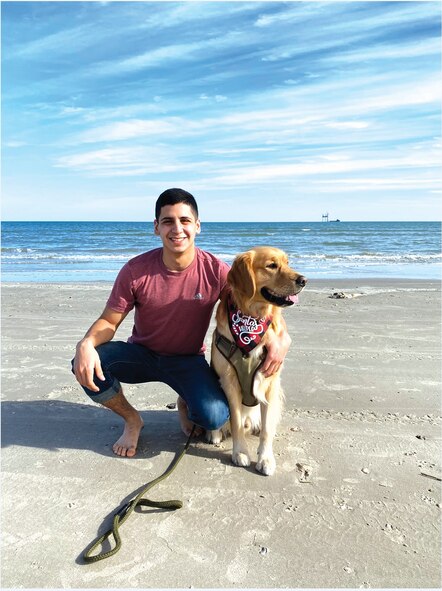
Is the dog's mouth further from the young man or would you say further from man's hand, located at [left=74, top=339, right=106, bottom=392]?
man's hand, located at [left=74, top=339, right=106, bottom=392]

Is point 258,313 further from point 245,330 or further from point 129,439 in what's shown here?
point 129,439

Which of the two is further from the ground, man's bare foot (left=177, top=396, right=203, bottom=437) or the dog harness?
the dog harness

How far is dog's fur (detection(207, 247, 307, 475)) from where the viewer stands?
302 cm

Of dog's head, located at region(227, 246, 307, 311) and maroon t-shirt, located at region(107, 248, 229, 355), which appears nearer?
dog's head, located at region(227, 246, 307, 311)

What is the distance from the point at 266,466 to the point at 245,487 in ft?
0.71

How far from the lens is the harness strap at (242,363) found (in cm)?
307

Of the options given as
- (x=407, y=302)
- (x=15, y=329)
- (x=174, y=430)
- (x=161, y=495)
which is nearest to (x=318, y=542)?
(x=161, y=495)

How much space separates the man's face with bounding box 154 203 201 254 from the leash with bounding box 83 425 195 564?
1.35 m

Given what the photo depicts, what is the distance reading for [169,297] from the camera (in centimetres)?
317

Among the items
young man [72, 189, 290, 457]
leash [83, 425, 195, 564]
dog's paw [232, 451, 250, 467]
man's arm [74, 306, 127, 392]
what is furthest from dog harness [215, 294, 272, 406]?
man's arm [74, 306, 127, 392]

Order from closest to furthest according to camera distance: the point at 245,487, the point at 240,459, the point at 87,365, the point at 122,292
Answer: the point at 245,487 → the point at 87,365 → the point at 240,459 → the point at 122,292

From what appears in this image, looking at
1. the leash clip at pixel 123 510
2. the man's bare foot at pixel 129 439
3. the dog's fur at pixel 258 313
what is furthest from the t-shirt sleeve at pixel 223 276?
the leash clip at pixel 123 510

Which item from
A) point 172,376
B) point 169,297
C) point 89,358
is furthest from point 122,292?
point 172,376

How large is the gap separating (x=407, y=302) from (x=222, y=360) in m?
5.90
